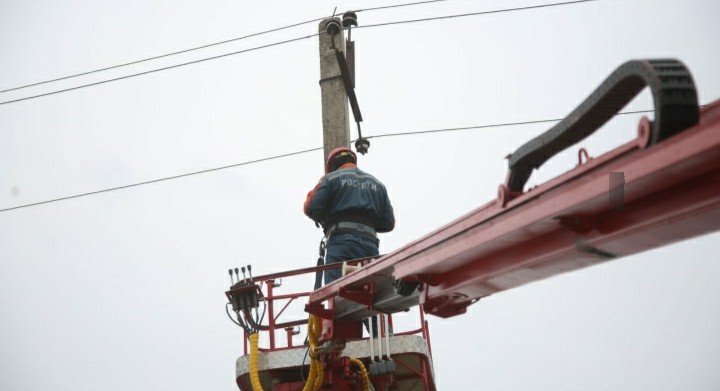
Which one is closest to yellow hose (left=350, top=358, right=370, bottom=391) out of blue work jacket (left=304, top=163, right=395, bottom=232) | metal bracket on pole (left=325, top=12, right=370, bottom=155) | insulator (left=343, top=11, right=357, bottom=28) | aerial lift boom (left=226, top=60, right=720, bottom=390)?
blue work jacket (left=304, top=163, right=395, bottom=232)

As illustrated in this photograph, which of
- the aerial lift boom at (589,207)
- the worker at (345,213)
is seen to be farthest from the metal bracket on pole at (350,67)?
the aerial lift boom at (589,207)

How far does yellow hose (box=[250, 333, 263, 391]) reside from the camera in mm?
6840

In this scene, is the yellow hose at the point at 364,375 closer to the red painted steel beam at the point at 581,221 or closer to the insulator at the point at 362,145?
the red painted steel beam at the point at 581,221

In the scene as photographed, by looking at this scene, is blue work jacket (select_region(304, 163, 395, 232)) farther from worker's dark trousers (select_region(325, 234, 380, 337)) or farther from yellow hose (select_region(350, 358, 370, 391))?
yellow hose (select_region(350, 358, 370, 391))

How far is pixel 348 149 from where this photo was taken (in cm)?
824

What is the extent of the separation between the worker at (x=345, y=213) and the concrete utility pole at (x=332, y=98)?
4.33 ft

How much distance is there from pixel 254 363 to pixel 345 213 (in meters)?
1.57

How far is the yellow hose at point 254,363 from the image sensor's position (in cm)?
684

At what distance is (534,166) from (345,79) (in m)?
5.79

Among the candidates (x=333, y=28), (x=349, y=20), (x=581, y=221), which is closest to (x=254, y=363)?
(x=581, y=221)

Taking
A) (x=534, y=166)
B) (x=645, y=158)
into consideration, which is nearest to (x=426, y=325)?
(x=534, y=166)

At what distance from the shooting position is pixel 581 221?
379 centimetres

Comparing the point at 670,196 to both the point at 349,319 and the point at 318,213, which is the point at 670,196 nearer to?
the point at 349,319

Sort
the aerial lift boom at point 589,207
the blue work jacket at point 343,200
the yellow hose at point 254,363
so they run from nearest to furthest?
1. the aerial lift boom at point 589,207
2. the yellow hose at point 254,363
3. the blue work jacket at point 343,200
